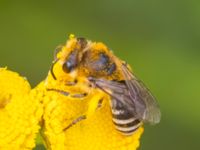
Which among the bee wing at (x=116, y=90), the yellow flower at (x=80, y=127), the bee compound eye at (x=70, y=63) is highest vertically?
the bee compound eye at (x=70, y=63)

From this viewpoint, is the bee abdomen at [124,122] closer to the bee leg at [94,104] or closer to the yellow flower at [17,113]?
the bee leg at [94,104]

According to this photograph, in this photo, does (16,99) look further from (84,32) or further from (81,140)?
(84,32)

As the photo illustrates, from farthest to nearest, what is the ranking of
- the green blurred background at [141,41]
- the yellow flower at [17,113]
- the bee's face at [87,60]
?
the green blurred background at [141,41], the bee's face at [87,60], the yellow flower at [17,113]

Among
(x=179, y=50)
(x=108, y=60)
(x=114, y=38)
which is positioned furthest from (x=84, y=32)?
(x=108, y=60)

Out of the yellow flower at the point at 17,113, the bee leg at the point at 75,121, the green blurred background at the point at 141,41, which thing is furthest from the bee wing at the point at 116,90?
the green blurred background at the point at 141,41

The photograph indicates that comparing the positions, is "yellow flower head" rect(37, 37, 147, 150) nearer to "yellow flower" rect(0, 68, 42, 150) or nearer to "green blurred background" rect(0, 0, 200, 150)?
"yellow flower" rect(0, 68, 42, 150)

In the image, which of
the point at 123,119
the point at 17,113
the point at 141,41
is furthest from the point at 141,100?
the point at 141,41

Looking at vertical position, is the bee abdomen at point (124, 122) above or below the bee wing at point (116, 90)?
below
